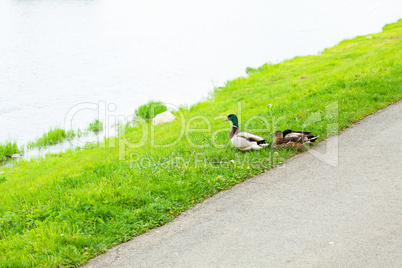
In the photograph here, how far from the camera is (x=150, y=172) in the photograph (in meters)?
7.75

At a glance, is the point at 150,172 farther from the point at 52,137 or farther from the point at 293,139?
the point at 52,137

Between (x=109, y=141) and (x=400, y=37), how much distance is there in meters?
14.3

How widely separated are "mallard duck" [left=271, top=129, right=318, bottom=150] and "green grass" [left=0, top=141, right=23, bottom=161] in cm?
1026

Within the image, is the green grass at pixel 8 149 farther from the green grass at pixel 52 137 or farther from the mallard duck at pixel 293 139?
the mallard duck at pixel 293 139

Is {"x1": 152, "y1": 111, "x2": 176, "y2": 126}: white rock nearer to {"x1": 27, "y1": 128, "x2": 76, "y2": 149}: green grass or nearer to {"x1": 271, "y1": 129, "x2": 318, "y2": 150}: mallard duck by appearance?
{"x1": 27, "y1": 128, "x2": 76, "y2": 149}: green grass

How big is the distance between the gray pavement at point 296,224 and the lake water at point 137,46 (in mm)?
11540

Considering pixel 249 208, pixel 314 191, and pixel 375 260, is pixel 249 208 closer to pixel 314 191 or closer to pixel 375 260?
pixel 314 191

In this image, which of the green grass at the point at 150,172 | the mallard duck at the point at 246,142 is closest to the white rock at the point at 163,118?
the green grass at the point at 150,172

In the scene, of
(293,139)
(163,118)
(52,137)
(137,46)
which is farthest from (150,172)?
(137,46)

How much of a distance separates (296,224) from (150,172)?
9.77 ft

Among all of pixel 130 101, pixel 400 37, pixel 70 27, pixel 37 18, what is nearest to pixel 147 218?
pixel 130 101

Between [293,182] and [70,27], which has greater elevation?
[70,27]

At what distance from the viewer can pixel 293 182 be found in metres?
7.28

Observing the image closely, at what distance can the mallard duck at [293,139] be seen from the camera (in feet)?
27.2
